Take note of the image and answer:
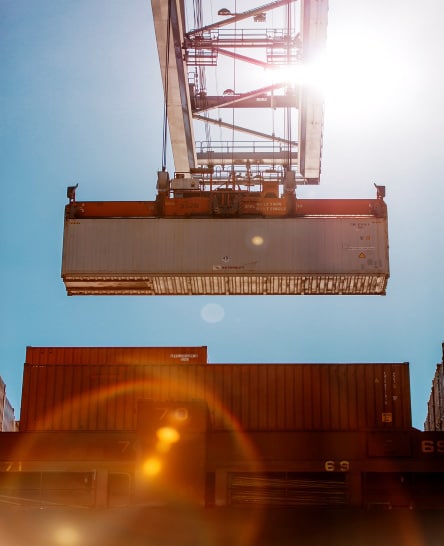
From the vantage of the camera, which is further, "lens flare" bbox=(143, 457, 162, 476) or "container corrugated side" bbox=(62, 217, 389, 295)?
"container corrugated side" bbox=(62, 217, 389, 295)

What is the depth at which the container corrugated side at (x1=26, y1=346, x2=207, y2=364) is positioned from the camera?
93.4 ft

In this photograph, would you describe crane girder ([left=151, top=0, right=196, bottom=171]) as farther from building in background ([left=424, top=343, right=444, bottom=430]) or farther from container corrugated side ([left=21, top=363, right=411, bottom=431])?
building in background ([left=424, top=343, right=444, bottom=430])

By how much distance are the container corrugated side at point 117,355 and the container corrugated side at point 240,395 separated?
2571 millimetres

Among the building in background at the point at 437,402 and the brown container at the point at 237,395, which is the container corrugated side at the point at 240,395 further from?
the building in background at the point at 437,402

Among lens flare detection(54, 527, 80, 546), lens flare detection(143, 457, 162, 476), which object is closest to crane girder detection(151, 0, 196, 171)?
lens flare detection(143, 457, 162, 476)

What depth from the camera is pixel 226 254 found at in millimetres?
26875

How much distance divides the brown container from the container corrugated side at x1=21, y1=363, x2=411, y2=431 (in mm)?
29

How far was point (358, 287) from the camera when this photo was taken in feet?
89.7

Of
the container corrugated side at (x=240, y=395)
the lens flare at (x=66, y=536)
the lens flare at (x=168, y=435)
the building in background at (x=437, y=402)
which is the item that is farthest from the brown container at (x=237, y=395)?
the lens flare at (x=66, y=536)

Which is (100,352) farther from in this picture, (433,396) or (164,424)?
(433,396)

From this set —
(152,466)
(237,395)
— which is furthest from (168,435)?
(237,395)

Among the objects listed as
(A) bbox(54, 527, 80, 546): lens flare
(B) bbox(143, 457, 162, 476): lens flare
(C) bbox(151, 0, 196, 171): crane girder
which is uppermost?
(C) bbox(151, 0, 196, 171): crane girder

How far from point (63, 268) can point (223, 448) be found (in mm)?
7702

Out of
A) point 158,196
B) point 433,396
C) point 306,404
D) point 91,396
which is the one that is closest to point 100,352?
point 91,396
